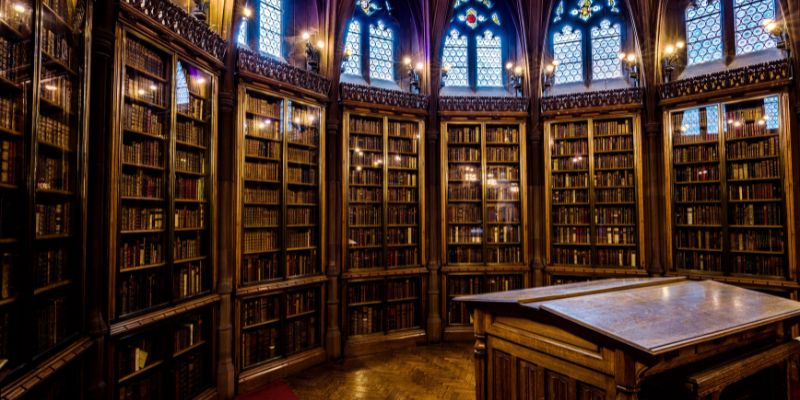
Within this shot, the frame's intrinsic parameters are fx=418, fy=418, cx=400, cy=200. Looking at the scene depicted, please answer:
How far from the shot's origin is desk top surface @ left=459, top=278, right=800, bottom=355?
212cm

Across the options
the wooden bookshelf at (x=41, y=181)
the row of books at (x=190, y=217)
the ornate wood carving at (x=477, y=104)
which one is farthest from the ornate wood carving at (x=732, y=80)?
the wooden bookshelf at (x=41, y=181)

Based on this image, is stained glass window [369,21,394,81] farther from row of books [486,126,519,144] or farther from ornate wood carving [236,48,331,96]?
row of books [486,126,519,144]

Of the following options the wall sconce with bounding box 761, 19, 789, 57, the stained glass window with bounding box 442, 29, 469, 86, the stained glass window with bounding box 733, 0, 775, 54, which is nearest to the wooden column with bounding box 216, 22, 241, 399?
the stained glass window with bounding box 442, 29, 469, 86

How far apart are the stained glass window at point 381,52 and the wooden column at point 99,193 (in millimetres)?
3822

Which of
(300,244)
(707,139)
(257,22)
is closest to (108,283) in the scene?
(300,244)

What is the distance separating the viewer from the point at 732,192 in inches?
209

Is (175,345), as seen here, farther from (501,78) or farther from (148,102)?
(501,78)

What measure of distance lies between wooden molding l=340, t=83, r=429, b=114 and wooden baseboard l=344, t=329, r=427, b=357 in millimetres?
3100

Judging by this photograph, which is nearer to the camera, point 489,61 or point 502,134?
point 502,134

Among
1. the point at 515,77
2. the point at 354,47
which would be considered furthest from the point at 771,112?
the point at 354,47

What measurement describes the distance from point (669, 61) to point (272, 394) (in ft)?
21.2

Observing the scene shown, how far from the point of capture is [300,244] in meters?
5.09

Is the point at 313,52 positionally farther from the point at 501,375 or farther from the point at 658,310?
the point at 658,310

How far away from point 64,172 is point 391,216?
3883mm
